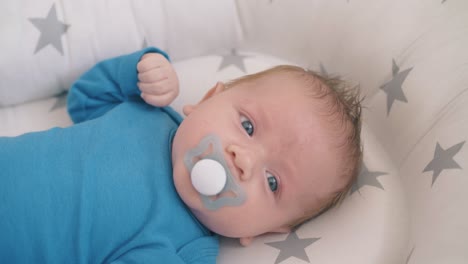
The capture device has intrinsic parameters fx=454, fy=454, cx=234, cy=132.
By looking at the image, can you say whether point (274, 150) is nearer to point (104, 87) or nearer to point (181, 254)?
point (181, 254)

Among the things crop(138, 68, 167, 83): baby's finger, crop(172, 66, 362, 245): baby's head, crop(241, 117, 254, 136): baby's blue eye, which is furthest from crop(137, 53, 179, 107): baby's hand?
crop(241, 117, 254, 136): baby's blue eye

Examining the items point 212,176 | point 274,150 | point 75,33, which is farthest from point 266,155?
point 75,33

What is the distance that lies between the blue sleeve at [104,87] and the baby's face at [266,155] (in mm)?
218

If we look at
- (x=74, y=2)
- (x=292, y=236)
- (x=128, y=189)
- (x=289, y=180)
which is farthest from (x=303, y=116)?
(x=74, y=2)

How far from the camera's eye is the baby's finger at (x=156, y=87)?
1025 millimetres

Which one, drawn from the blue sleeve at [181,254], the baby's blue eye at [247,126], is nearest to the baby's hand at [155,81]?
the baby's blue eye at [247,126]

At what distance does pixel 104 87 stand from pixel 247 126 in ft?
1.27

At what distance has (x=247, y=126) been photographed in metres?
0.91

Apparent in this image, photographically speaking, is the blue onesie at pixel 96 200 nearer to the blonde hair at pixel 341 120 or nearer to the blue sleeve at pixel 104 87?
the blue sleeve at pixel 104 87

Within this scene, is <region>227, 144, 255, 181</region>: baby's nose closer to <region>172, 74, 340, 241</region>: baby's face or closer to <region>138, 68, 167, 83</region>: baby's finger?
<region>172, 74, 340, 241</region>: baby's face

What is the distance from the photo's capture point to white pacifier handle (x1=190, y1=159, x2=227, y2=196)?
83cm

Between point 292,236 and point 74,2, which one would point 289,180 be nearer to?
point 292,236

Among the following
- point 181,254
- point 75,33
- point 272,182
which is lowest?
point 181,254

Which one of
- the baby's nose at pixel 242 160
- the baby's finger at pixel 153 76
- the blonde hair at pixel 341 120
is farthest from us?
the baby's finger at pixel 153 76
